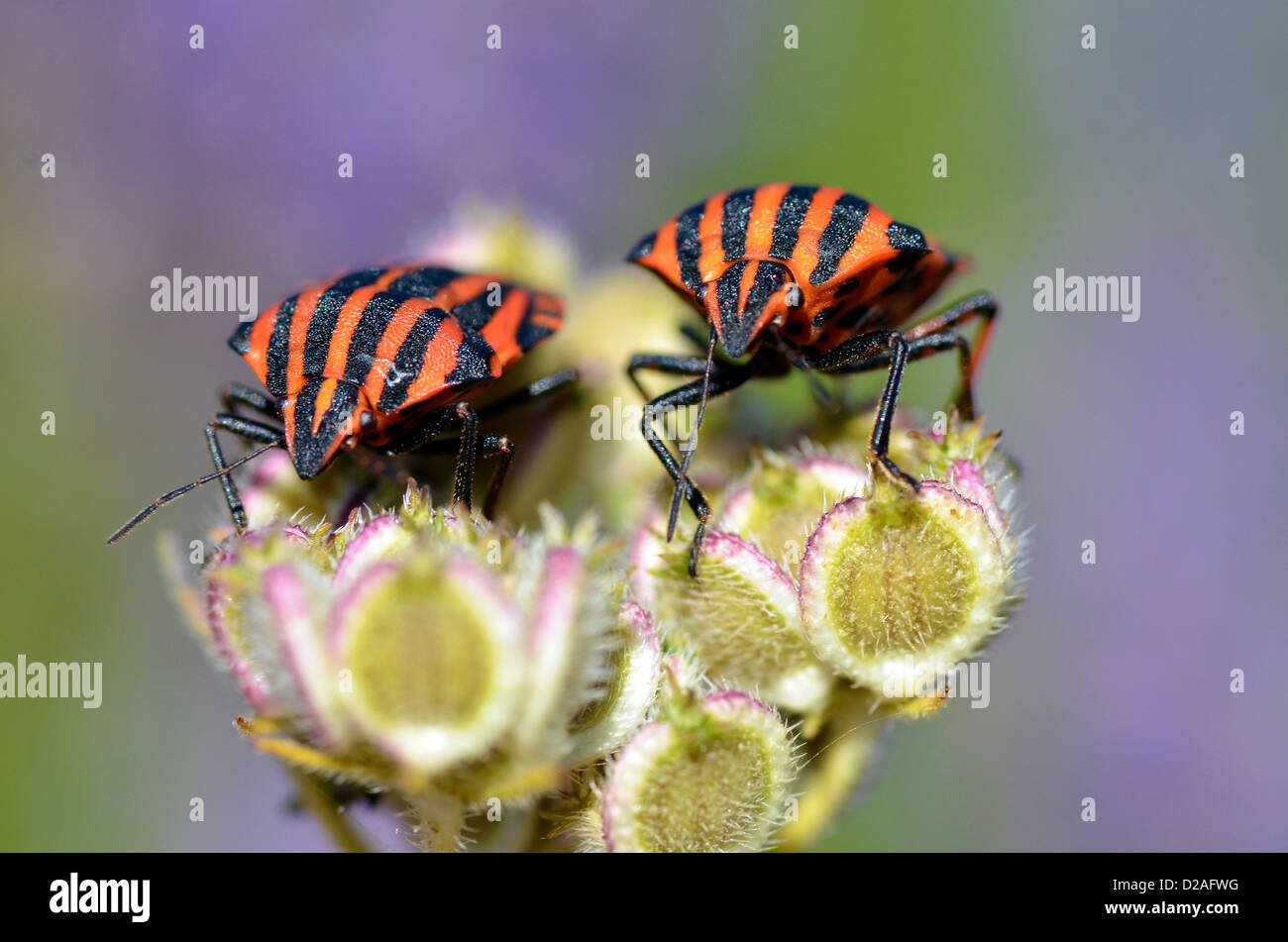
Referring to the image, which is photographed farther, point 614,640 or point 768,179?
point 768,179

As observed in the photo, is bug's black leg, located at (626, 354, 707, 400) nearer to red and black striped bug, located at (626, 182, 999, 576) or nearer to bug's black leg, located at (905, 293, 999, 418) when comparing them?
red and black striped bug, located at (626, 182, 999, 576)

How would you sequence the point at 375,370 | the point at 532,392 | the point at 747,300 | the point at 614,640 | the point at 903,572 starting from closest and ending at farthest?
the point at 614,640, the point at 903,572, the point at 375,370, the point at 747,300, the point at 532,392

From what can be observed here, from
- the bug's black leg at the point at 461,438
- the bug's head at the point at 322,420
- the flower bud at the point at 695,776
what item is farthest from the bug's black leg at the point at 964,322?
the bug's head at the point at 322,420

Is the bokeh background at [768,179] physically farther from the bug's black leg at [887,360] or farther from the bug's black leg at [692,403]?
the bug's black leg at [887,360]

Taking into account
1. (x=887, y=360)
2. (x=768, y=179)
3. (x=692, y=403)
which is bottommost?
(x=692, y=403)

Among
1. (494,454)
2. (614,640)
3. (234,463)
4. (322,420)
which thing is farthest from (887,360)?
(234,463)

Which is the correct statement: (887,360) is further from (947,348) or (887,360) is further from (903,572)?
(903,572)

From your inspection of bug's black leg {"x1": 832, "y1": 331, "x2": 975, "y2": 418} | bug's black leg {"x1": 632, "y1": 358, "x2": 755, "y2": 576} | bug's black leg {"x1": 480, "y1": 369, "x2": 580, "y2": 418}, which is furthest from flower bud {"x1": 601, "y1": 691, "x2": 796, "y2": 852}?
bug's black leg {"x1": 480, "y1": 369, "x2": 580, "y2": 418}
